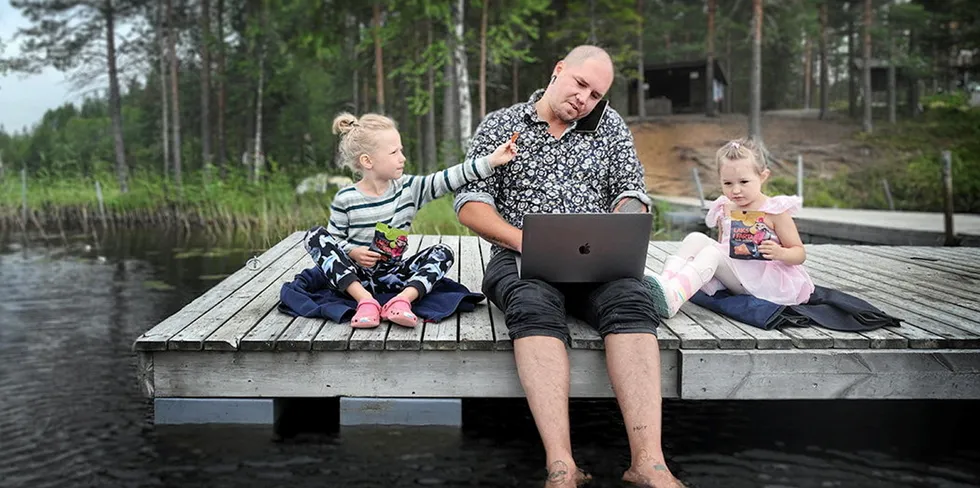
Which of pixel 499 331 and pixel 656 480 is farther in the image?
pixel 499 331

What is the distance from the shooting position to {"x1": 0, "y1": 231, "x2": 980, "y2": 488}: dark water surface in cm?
303

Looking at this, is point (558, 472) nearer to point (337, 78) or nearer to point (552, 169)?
point (552, 169)

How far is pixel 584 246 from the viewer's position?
3.04 metres

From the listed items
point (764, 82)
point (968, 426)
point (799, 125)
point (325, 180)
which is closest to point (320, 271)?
point (968, 426)

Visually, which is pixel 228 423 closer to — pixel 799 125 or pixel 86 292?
pixel 86 292

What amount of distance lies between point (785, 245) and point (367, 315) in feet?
5.49

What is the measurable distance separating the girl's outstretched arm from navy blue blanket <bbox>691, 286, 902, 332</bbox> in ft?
0.62

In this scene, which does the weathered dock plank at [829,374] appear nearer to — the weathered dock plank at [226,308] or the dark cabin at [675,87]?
the weathered dock plank at [226,308]

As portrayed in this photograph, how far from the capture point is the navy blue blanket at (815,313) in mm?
3383

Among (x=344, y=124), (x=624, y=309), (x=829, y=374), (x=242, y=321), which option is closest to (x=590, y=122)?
(x=624, y=309)

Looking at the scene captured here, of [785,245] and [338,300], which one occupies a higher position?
[785,245]

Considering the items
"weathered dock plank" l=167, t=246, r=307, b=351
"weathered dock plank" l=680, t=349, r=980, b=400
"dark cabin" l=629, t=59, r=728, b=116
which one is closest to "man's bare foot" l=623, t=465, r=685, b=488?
"weathered dock plank" l=680, t=349, r=980, b=400

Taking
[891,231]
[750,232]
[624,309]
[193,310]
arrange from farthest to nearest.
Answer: [891,231]
[193,310]
[750,232]
[624,309]

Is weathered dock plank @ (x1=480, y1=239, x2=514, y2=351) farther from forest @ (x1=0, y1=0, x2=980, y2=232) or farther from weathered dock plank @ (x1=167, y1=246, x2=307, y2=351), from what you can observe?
forest @ (x1=0, y1=0, x2=980, y2=232)
